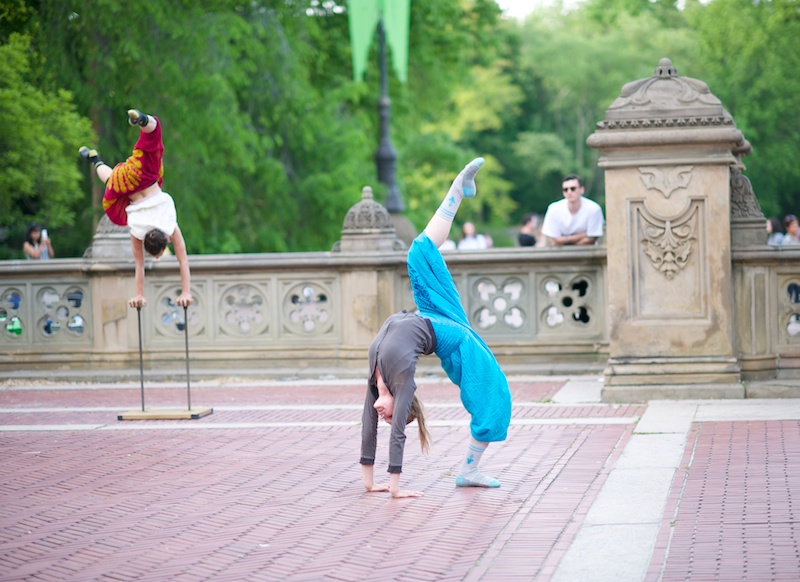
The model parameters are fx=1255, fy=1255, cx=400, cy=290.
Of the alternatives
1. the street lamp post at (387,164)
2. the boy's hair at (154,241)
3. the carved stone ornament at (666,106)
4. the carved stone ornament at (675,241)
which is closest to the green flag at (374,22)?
the street lamp post at (387,164)

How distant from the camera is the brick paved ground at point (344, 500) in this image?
241 inches

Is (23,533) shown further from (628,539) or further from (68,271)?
(68,271)

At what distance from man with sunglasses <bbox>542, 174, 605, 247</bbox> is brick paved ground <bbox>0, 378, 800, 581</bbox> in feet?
8.40

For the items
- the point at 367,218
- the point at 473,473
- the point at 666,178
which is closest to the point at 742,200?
the point at 666,178

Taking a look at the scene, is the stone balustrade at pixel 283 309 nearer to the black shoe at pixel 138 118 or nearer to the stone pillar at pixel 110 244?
the stone pillar at pixel 110 244

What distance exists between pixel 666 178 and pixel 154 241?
453cm

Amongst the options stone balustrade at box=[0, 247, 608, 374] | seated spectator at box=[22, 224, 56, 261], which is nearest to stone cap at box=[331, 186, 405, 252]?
stone balustrade at box=[0, 247, 608, 374]

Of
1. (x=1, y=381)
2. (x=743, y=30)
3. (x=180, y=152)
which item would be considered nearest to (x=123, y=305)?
(x=1, y=381)

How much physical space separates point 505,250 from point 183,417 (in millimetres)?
4229

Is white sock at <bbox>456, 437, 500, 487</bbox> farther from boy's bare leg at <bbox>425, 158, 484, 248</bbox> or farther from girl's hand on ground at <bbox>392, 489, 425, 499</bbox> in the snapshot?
boy's bare leg at <bbox>425, 158, 484, 248</bbox>

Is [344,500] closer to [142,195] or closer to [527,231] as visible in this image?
[142,195]

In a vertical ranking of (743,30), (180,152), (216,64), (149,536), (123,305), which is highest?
(743,30)

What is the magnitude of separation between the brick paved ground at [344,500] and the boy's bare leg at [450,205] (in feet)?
5.23

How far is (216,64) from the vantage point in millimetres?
25391
